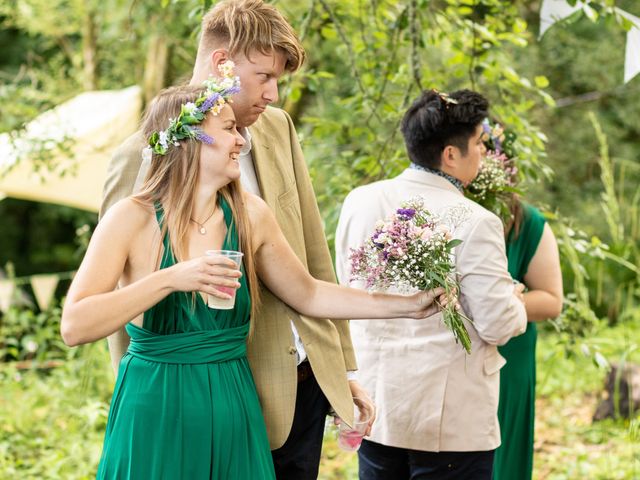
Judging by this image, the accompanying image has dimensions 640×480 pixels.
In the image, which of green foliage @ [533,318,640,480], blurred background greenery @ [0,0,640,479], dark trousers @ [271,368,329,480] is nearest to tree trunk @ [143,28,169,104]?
blurred background greenery @ [0,0,640,479]

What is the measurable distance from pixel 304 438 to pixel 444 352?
21.9 inches

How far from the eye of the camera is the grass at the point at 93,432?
4.66m

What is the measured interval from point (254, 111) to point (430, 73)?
2332 mm

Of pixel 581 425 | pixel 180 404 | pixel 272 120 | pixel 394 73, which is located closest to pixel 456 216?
pixel 272 120

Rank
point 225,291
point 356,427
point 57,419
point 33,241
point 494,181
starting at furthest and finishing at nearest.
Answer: point 33,241
point 57,419
point 494,181
point 356,427
point 225,291

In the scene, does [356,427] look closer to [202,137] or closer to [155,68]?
[202,137]

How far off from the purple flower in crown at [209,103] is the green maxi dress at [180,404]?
0.81 ft

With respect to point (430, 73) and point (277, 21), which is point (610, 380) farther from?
point (277, 21)

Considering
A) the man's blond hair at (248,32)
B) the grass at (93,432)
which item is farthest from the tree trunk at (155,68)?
the man's blond hair at (248,32)

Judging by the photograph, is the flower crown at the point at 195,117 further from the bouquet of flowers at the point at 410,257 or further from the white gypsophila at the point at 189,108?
the bouquet of flowers at the point at 410,257

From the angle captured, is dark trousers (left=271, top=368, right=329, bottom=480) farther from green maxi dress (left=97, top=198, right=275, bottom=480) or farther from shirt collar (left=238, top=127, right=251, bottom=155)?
shirt collar (left=238, top=127, right=251, bottom=155)

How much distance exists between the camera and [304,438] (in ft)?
8.06

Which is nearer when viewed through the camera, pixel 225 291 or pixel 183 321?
pixel 225 291

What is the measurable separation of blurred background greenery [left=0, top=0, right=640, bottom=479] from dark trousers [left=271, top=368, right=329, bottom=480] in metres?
0.98
